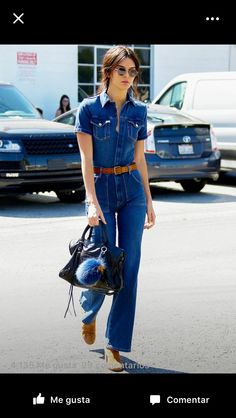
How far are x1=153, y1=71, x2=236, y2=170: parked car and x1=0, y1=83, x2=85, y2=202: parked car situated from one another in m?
3.81

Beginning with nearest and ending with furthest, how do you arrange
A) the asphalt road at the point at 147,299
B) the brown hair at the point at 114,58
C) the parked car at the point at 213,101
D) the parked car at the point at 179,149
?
the brown hair at the point at 114,58, the asphalt road at the point at 147,299, the parked car at the point at 179,149, the parked car at the point at 213,101

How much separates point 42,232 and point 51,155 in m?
2.15

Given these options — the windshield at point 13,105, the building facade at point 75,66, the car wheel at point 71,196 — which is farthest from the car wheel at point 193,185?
the building facade at point 75,66

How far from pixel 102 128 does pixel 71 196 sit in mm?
7837

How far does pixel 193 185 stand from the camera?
44.6ft

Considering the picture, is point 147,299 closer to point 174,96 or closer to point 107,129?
point 107,129

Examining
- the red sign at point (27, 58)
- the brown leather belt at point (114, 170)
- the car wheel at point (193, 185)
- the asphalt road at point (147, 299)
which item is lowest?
the car wheel at point (193, 185)

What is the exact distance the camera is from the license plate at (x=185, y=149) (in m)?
12.7

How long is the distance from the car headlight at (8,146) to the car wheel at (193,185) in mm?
3601

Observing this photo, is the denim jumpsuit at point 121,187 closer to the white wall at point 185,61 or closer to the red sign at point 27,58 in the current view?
the red sign at point 27,58

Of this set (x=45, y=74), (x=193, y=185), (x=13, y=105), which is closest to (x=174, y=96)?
(x=193, y=185)
